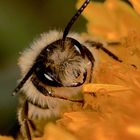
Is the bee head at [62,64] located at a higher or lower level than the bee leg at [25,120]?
higher

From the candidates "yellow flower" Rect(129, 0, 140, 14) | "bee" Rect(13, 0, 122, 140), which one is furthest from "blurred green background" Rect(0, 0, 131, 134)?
"bee" Rect(13, 0, 122, 140)

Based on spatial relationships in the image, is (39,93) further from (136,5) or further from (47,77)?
(136,5)

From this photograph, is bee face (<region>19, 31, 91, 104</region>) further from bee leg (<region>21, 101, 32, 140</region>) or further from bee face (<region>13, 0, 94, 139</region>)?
bee leg (<region>21, 101, 32, 140</region>)

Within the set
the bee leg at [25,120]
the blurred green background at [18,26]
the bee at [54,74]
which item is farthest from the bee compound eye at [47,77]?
the blurred green background at [18,26]

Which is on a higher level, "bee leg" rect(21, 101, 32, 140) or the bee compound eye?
the bee compound eye

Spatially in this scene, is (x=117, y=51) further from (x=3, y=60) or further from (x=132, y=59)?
(x=3, y=60)

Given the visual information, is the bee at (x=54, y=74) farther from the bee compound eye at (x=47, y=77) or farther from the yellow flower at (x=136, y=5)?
the yellow flower at (x=136, y=5)
